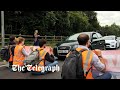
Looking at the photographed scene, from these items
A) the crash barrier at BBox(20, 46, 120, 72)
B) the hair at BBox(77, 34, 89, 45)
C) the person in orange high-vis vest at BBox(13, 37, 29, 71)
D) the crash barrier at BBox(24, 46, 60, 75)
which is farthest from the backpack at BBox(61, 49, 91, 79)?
the person in orange high-vis vest at BBox(13, 37, 29, 71)

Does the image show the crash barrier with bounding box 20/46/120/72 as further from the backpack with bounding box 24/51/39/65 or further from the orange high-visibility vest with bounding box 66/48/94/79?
the backpack with bounding box 24/51/39/65

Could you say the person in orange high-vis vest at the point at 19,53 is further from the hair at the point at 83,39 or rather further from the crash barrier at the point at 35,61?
the hair at the point at 83,39

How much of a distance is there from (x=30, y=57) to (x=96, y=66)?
161 inches

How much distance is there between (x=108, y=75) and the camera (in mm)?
3844

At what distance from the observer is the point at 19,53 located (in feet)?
26.4

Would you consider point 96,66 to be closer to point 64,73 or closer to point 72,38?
point 64,73

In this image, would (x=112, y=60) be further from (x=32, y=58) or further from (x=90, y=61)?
(x=32, y=58)

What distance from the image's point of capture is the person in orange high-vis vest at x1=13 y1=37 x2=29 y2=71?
7957 millimetres

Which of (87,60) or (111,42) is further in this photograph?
(111,42)

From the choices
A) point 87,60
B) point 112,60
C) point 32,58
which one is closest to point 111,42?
point 32,58

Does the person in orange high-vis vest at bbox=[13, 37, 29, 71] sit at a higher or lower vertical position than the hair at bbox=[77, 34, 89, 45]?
lower

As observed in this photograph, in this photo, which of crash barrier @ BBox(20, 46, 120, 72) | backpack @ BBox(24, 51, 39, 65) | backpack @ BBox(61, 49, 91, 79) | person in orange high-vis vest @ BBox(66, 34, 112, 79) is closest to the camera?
backpack @ BBox(61, 49, 91, 79)
